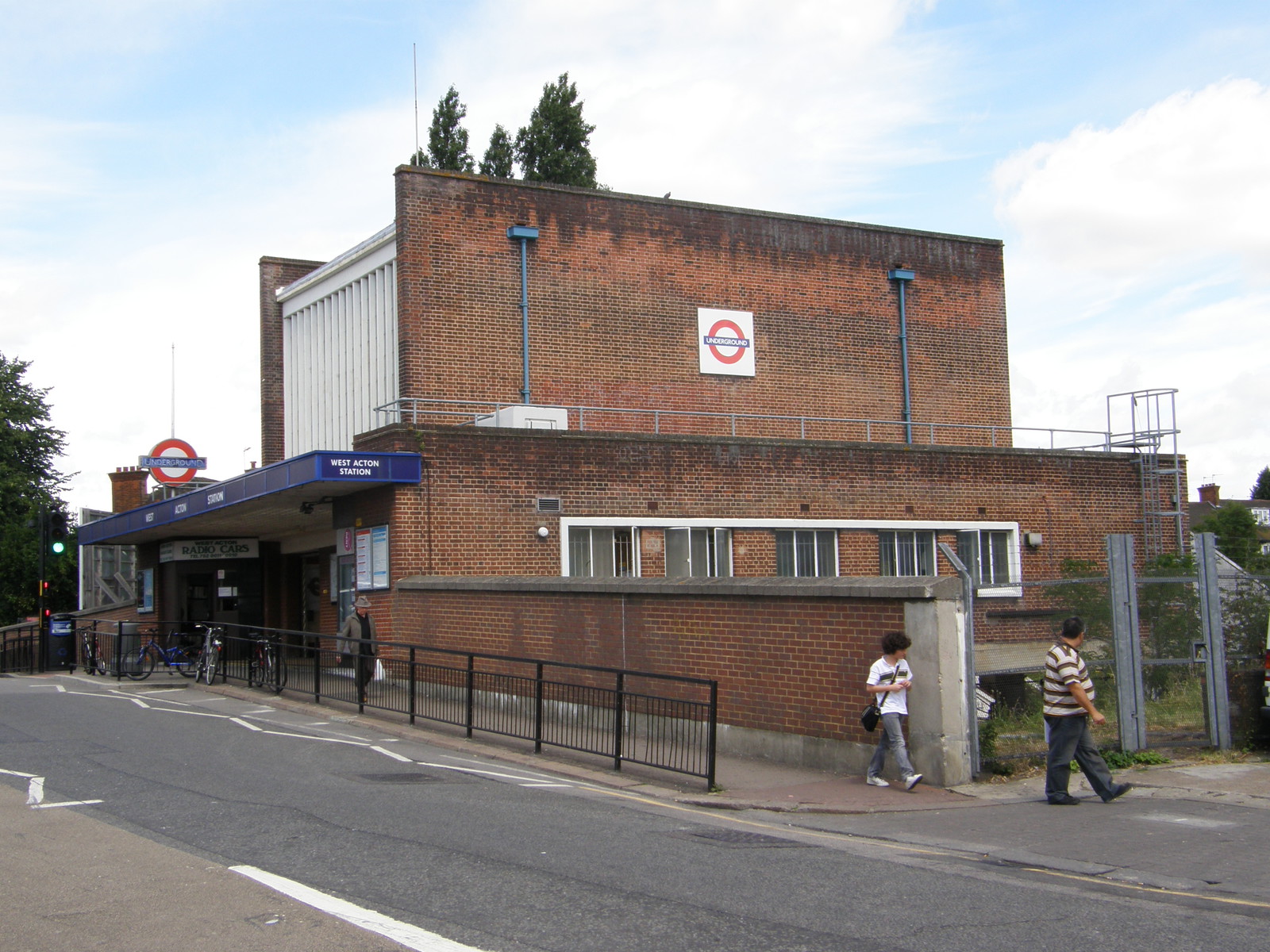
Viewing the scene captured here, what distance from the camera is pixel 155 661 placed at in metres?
23.0

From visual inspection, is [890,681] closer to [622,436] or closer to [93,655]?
[622,436]

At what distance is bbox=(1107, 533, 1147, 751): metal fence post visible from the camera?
37.4ft

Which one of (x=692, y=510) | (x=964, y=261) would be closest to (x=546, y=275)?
(x=692, y=510)

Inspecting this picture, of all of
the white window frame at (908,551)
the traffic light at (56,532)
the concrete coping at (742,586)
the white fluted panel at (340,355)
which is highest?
the white fluted panel at (340,355)

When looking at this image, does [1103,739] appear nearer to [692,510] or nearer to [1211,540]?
[1211,540]

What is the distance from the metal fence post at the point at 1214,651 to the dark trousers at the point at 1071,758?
9.12 ft

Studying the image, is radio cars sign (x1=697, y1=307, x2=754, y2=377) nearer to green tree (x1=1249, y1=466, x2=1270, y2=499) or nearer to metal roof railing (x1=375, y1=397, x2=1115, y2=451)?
metal roof railing (x1=375, y1=397, x2=1115, y2=451)

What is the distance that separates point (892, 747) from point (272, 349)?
75.3 ft

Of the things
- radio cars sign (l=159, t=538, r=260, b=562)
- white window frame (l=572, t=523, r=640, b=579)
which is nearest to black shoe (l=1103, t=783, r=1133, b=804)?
white window frame (l=572, t=523, r=640, b=579)

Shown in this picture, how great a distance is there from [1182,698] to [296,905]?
9.69m

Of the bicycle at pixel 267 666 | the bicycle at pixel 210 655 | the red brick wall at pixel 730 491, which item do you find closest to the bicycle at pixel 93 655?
the bicycle at pixel 210 655

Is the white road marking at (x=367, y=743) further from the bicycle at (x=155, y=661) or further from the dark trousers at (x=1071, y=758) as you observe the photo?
the dark trousers at (x=1071, y=758)

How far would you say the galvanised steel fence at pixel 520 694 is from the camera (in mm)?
11914

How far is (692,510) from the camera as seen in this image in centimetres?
2195
